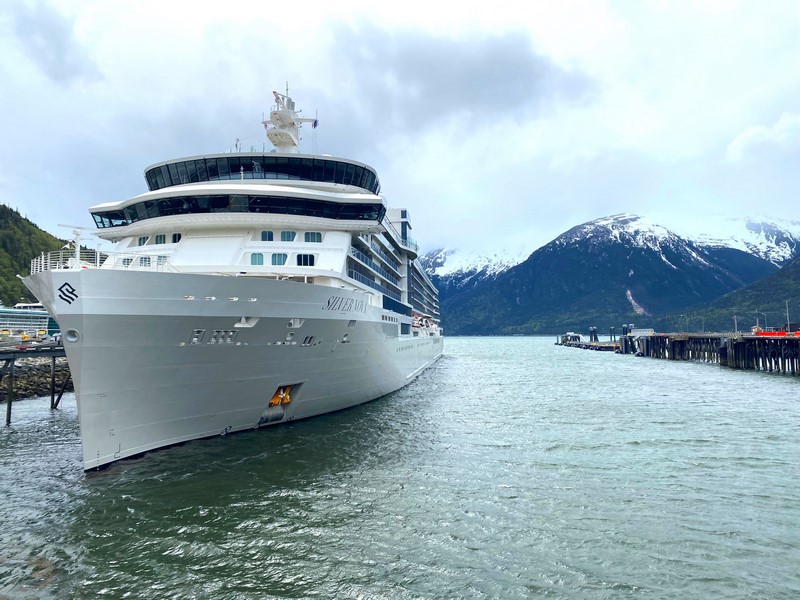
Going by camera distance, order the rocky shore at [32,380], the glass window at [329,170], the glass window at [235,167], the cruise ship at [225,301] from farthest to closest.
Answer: the rocky shore at [32,380] < the glass window at [329,170] < the glass window at [235,167] < the cruise ship at [225,301]

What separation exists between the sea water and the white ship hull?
0.94 meters

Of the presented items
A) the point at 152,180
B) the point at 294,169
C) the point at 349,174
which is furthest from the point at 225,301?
the point at 152,180

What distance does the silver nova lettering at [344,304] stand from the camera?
17734mm

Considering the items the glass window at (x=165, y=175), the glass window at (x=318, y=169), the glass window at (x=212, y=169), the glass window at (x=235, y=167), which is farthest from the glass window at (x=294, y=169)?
the glass window at (x=165, y=175)

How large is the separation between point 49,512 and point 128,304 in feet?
16.5

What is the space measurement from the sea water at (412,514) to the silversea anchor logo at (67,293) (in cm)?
472

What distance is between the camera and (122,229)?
21781mm

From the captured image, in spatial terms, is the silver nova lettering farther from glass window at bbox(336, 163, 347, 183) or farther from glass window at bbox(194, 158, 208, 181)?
glass window at bbox(194, 158, 208, 181)

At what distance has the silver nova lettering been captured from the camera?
17.7 meters

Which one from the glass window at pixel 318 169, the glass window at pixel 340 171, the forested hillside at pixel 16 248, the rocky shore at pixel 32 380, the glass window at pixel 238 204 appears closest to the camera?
the glass window at pixel 238 204

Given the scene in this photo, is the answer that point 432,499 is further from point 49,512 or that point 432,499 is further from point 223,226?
point 223,226

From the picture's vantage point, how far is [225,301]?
14555 millimetres

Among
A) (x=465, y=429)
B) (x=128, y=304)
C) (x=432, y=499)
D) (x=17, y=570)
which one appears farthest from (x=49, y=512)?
(x=465, y=429)

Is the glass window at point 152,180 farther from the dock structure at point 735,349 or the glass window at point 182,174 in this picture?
the dock structure at point 735,349
